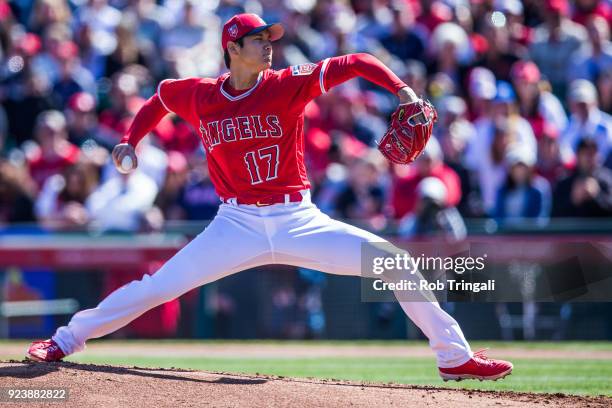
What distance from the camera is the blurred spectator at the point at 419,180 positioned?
36.3ft

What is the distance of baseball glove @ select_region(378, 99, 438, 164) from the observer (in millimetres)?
6020

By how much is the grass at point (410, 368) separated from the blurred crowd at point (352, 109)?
69.4 inches

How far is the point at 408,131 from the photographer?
6.14 metres

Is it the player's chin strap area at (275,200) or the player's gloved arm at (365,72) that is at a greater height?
the player's gloved arm at (365,72)

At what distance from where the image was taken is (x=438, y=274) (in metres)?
9.73

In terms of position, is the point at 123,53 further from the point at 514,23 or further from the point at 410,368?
the point at 410,368

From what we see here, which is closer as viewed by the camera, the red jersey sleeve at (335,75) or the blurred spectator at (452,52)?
the red jersey sleeve at (335,75)

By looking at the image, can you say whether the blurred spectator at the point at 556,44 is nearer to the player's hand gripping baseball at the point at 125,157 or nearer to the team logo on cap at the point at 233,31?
the team logo on cap at the point at 233,31

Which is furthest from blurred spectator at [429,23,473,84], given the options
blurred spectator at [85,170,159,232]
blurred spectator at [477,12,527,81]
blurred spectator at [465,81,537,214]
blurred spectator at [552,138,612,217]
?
blurred spectator at [85,170,159,232]

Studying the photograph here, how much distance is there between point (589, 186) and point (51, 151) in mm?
6077

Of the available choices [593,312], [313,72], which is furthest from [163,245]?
[313,72]

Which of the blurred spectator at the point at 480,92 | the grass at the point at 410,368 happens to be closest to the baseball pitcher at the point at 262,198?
the grass at the point at 410,368

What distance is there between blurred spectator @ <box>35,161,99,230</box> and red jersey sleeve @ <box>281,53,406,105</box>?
5755mm

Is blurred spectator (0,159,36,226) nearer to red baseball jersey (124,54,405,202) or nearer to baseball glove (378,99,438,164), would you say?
red baseball jersey (124,54,405,202)
